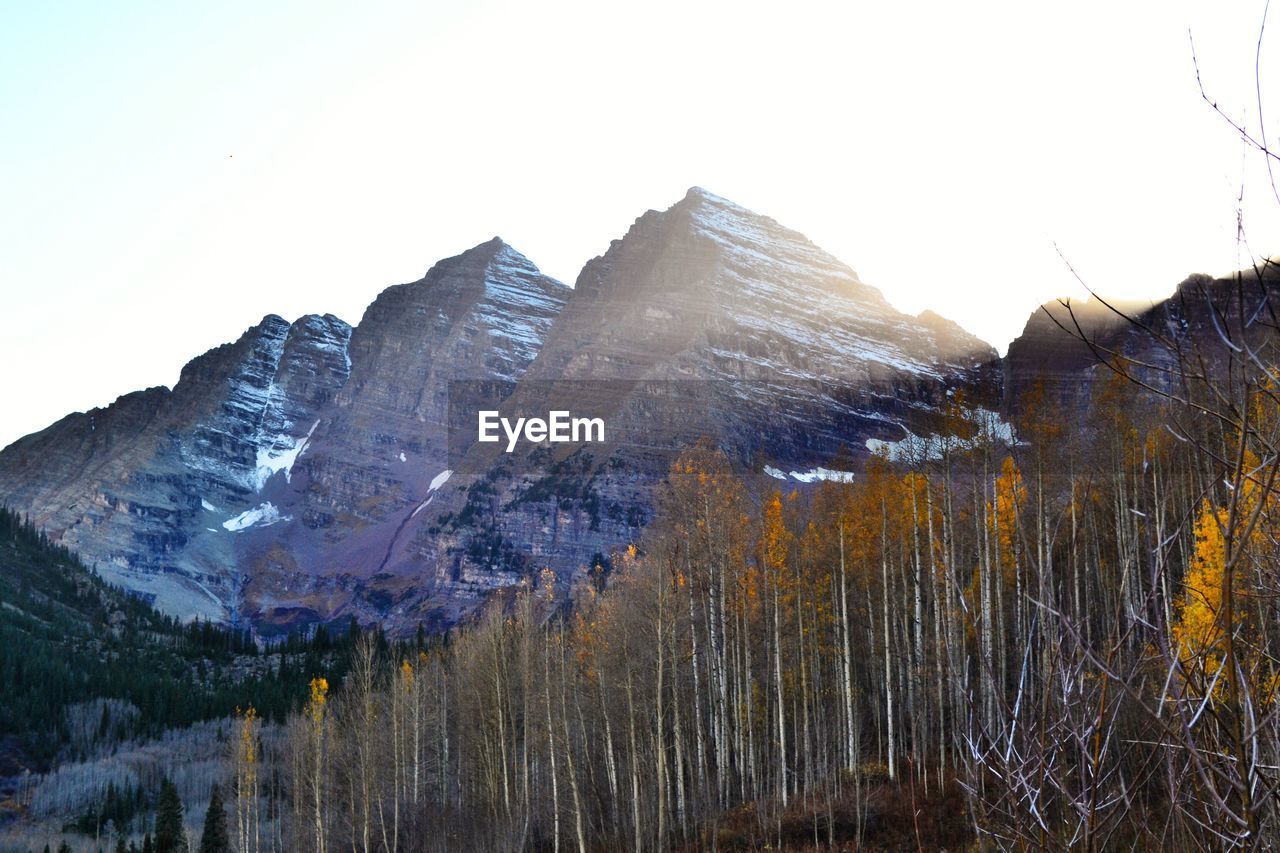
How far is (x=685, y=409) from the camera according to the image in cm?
16275

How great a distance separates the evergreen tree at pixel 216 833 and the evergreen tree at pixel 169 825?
237 cm

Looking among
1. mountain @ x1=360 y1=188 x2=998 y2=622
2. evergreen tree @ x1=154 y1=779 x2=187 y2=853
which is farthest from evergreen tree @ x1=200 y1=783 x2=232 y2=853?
mountain @ x1=360 y1=188 x2=998 y2=622

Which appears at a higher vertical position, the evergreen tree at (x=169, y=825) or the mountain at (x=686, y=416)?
the mountain at (x=686, y=416)

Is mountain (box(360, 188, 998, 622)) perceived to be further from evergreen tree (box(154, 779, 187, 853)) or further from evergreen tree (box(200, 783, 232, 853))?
evergreen tree (box(200, 783, 232, 853))


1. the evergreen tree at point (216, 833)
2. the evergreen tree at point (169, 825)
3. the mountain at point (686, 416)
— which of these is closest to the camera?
the evergreen tree at point (216, 833)

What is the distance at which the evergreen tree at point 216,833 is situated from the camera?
4947 cm

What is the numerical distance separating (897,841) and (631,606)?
13.3 metres

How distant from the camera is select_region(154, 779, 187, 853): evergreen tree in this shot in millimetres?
55812

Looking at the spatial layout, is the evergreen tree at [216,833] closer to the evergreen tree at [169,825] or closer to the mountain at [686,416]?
the evergreen tree at [169,825]

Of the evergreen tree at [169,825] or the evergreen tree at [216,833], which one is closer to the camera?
the evergreen tree at [216,833]

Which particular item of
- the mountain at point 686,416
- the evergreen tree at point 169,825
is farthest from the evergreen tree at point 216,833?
the mountain at point 686,416

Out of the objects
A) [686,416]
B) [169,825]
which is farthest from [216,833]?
[686,416]

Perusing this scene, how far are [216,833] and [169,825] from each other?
901cm

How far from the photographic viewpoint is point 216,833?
5047 centimetres
